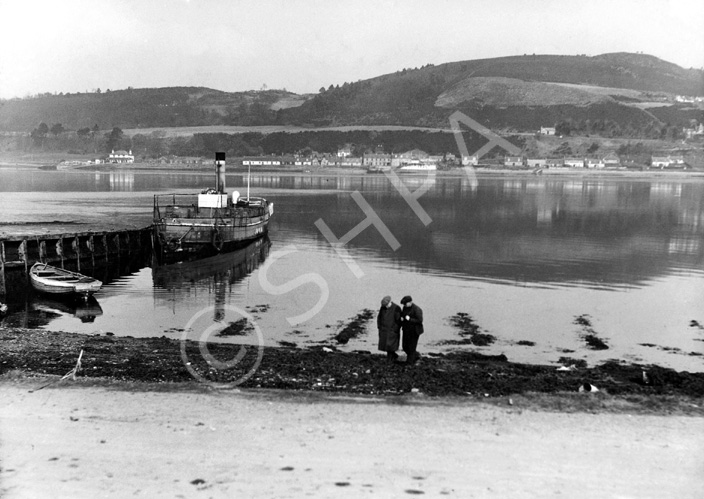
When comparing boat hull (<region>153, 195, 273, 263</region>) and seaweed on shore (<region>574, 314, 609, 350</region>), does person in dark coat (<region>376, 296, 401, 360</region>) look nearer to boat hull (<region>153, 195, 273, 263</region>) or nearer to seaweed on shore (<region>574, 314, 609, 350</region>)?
seaweed on shore (<region>574, 314, 609, 350</region>)

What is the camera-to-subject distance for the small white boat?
85.8 feet

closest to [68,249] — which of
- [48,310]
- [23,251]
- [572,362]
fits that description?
[23,251]

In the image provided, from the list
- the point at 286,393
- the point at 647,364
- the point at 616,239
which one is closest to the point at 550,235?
the point at 616,239

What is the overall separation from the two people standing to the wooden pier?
19.2 meters

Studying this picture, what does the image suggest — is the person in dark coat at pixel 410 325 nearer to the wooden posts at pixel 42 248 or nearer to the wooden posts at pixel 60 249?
the wooden posts at pixel 42 248

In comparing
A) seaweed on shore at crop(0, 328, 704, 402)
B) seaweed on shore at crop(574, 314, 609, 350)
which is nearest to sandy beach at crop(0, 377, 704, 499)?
seaweed on shore at crop(0, 328, 704, 402)

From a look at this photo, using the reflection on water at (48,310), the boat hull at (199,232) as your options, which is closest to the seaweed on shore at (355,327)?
the reflection on water at (48,310)

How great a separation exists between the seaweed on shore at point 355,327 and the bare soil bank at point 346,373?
425 centimetres

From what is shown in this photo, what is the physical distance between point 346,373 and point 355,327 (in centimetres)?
876

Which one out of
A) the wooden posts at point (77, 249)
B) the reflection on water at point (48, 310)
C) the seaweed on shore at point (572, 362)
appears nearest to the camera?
the seaweed on shore at point (572, 362)

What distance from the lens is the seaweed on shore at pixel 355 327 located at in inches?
844

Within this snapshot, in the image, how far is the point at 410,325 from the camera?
14648 mm

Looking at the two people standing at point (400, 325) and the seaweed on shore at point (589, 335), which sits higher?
the two people standing at point (400, 325)

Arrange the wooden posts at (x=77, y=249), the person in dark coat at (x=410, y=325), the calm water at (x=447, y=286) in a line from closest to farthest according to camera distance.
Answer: the person in dark coat at (x=410, y=325)
the calm water at (x=447, y=286)
the wooden posts at (x=77, y=249)
